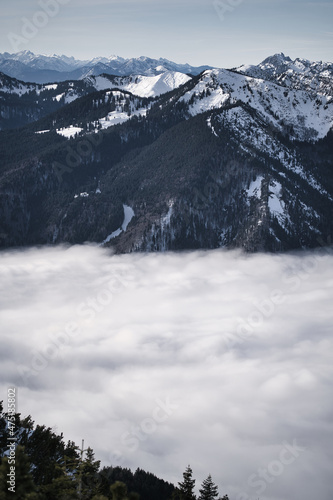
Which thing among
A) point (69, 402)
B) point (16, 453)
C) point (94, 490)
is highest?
point (16, 453)

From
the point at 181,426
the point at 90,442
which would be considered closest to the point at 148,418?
the point at 181,426

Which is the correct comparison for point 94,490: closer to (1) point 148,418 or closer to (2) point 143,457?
(2) point 143,457

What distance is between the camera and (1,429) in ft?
274

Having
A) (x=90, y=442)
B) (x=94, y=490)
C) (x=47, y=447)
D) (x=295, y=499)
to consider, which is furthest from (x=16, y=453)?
(x=295, y=499)

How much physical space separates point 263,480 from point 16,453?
18537 cm

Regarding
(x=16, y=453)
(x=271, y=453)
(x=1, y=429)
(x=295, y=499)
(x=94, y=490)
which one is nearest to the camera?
(x=16, y=453)

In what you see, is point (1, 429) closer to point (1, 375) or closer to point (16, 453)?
point (16, 453)

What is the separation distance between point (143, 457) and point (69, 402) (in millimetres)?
41232

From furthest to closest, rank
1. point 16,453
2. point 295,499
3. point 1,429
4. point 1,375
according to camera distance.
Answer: point 1,375 < point 295,499 < point 1,429 < point 16,453

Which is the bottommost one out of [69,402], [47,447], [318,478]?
[318,478]

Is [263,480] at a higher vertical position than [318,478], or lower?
lower

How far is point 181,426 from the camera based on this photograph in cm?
19612

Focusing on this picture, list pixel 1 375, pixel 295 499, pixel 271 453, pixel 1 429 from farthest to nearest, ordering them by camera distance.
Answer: pixel 1 375, pixel 271 453, pixel 295 499, pixel 1 429

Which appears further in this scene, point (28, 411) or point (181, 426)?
point (181, 426)
